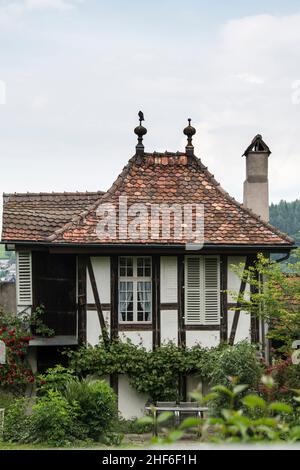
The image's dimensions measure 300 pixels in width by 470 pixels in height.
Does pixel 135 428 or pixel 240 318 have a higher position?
pixel 240 318

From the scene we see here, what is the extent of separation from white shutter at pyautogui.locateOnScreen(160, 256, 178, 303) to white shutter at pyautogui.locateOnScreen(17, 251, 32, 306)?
10.5 ft

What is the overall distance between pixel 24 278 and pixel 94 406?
202 inches

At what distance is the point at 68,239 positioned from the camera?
54.3ft

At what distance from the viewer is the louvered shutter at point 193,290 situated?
1703 cm

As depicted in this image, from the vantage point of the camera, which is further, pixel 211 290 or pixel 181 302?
pixel 211 290

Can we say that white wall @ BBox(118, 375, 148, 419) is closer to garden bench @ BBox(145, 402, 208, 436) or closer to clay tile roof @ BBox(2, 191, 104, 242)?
garden bench @ BBox(145, 402, 208, 436)

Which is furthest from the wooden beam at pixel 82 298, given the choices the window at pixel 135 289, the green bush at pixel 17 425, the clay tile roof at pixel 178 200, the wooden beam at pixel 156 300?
the green bush at pixel 17 425

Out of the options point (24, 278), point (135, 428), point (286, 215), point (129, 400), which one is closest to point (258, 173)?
point (24, 278)

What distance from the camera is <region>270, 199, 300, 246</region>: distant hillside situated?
266 ft

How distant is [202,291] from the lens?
17078mm

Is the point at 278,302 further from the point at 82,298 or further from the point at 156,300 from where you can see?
the point at 82,298

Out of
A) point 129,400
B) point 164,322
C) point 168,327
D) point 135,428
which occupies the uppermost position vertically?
point 164,322
